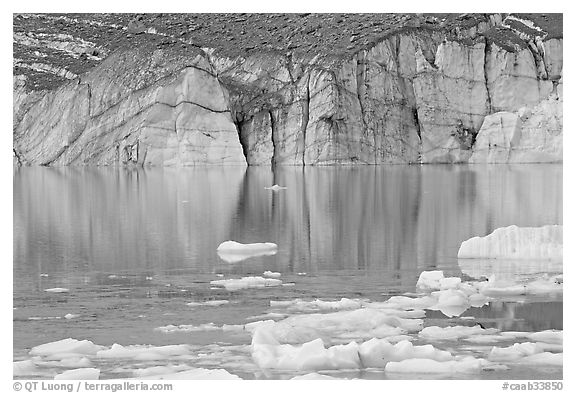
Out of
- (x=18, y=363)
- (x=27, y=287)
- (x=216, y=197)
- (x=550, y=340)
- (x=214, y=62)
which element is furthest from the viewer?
(x=214, y=62)

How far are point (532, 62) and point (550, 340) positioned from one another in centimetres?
4906

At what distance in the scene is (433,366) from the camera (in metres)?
8.71

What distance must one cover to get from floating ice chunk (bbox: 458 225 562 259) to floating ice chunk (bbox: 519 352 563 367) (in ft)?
17.1

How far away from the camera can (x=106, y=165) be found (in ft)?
185

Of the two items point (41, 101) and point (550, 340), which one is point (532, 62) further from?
point (550, 340)

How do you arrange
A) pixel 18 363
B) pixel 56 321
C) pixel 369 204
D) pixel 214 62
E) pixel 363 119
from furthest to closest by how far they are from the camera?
pixel 214 62
pixel 363 119
pixel 369 204
pixel 56 321
pixel 18 363

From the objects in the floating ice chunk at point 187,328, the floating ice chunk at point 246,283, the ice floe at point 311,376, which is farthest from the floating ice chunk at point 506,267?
the ice floe at point 311,376

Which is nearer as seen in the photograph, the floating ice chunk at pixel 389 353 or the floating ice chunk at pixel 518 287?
the floating ice chunk at pixel 389 353

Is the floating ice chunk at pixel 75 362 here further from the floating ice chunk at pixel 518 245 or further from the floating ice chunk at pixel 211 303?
the floating ice chunk at pixel 518 245

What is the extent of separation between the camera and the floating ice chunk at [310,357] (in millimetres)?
8719

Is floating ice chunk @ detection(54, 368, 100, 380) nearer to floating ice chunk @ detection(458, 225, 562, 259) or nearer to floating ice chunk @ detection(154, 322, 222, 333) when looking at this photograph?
floating ice chunk @ detection(154, 322, 222, 333)

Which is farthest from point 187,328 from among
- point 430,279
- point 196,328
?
point 430,279

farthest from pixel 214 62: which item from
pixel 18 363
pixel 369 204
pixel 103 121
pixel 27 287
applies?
pixel 18 363

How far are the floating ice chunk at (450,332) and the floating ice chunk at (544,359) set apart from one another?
907mm
